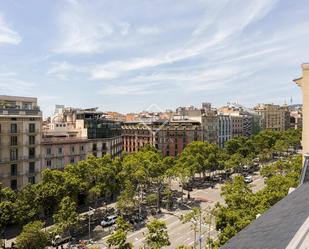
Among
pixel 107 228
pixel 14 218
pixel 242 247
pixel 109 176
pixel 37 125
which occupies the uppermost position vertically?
pixel 37 125

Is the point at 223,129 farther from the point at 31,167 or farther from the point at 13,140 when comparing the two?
the point at 13,140

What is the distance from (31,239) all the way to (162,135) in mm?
73455

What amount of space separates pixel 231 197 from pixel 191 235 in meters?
14.5

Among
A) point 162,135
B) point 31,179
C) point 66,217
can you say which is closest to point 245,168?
point 162,135

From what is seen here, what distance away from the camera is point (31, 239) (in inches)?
1449

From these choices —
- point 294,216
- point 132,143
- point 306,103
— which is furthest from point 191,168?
point 294,216

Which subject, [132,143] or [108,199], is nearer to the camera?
[108,199]

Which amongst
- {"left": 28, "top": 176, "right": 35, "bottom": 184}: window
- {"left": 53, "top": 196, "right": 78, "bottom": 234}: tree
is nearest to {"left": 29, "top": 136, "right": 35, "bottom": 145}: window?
{"left": 28, "top": 176, "right": 35, "bottom": 184}: window

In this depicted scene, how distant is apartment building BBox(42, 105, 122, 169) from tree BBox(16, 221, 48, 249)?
27.3 metres

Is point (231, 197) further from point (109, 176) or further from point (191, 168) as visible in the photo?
point (191, 168)

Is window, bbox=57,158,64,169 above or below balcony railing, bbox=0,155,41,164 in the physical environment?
below

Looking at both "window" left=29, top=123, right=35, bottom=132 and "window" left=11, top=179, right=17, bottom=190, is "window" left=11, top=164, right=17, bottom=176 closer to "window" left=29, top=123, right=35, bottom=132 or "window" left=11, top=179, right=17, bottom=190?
"window" left=11, top=179, right=17, bottom=190

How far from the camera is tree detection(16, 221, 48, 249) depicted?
120 ft

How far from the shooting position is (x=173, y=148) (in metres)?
109
